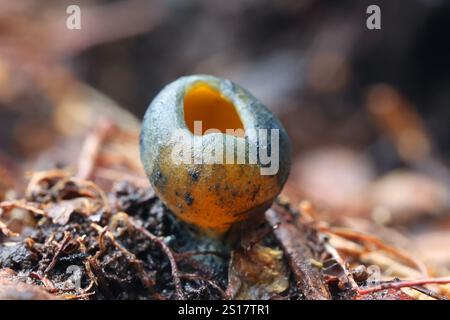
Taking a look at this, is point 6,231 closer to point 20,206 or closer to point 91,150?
point 20,206

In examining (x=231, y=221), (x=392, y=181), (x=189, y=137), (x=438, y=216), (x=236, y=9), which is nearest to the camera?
(x=189, y=137)

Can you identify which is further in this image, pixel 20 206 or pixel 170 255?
pixel 20 206

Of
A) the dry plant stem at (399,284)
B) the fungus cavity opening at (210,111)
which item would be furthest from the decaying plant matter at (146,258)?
the fungus cavity opening at (210,111)

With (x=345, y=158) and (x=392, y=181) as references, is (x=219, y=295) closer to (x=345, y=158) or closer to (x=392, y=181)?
(x=392, y=181)

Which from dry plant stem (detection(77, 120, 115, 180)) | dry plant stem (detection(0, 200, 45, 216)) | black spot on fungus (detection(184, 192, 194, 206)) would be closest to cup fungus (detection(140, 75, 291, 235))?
black spot on fungus (detection(184, 192, 194, 206))

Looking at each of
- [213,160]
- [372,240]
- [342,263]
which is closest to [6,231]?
[213,160]

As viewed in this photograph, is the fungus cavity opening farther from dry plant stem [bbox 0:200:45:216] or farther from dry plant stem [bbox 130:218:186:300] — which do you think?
dry plant stem [bbox 0:200:45:216]

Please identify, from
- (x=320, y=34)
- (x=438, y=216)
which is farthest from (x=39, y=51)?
(x=438, y=216)

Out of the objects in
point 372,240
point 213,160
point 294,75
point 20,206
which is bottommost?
point 372,240
